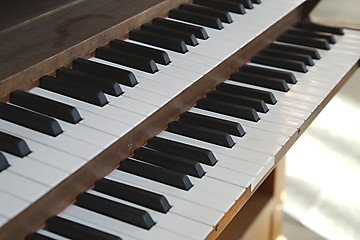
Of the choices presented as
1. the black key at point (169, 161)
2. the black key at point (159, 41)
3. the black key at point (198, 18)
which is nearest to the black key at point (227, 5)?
the black key at point (198, 18)

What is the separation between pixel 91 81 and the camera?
1.44m

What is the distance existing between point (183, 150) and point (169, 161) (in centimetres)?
6

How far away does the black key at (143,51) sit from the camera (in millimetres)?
1599

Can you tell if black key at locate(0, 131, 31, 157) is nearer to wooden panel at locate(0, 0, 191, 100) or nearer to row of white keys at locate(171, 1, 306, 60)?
wooden panel at locate(0, 0, 191, 100)

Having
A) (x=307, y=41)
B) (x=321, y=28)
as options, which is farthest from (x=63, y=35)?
(x=321, y=28)

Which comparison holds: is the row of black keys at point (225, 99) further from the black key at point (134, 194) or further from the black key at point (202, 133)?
the black key at point (134, 194)

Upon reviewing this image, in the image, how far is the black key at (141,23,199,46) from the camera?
5.61 feet

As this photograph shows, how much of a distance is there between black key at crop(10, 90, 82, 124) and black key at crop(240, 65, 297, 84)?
2.19 ft

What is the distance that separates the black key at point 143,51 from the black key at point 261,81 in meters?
0.27

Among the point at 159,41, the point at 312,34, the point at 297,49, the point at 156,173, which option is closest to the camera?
the point at 156,173

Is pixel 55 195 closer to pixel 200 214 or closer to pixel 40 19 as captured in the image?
pixel 200 214

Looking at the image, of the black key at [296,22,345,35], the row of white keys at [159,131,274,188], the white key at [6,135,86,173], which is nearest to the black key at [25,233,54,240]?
the white key at [6,135,86,173]

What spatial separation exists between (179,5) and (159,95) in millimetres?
551

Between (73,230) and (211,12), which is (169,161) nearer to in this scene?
(73,230)
